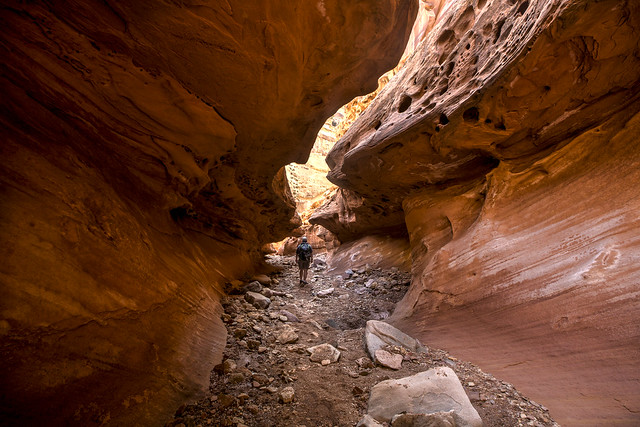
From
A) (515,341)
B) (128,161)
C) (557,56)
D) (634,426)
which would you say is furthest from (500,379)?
(128,161)

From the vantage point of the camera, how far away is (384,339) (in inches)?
131

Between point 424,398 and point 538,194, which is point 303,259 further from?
point 424,398

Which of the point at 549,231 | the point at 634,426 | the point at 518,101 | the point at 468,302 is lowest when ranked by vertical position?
the point at 634,426

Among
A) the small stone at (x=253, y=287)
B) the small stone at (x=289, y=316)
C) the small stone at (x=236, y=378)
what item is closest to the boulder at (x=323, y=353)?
the small stone at (x=236, y=378)

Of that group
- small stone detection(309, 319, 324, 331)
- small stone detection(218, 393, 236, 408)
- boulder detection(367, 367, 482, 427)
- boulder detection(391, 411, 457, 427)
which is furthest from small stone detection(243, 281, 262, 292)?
boulder detection(391, 411, 457, 427)

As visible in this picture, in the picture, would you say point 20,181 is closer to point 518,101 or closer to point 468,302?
point 468,302

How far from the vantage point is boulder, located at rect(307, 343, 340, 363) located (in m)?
2.96

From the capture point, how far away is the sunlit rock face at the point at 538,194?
2.38 metres

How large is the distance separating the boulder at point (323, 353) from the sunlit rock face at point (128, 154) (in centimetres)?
107

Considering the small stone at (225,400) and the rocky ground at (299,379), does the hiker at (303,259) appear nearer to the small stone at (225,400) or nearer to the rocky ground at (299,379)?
the rocky ground at (299,379)

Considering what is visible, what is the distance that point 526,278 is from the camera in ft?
10.5

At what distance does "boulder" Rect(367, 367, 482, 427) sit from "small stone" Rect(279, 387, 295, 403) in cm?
68

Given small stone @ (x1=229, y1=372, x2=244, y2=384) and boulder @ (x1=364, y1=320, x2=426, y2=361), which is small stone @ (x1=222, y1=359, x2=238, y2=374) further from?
boulder @ (x1=364, y1=320, x2=426, y2=361)

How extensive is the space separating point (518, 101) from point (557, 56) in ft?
2.04
